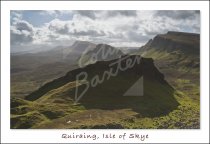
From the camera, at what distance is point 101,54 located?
1529cm

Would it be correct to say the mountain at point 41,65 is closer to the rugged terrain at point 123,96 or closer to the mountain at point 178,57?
the rugged terrain at point 123,96

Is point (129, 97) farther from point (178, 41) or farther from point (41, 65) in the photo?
point (41, 65)

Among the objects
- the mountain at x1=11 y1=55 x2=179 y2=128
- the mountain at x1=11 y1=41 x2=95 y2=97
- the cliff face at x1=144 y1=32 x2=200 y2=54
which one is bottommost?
the mountain at x1=11 y1=55 x2=179 y2=128

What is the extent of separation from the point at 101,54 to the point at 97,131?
2.71 m

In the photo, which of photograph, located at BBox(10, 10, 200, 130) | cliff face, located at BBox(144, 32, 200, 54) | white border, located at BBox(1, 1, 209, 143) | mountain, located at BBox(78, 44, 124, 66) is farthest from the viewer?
mountain, located at BBox(78, 44, 124, 66)

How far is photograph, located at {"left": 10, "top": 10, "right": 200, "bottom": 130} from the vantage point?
14750 millimetres

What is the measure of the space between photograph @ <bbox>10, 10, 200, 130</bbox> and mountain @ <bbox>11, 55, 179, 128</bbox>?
0.11 feet

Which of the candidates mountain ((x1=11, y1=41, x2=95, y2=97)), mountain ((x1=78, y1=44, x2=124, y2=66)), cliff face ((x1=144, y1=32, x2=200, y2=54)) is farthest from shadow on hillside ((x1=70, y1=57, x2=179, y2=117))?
mountain ((x1=11, y1=41, x2=95, y2=97))

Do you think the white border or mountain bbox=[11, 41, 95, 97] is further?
mountain bbox=[11, 41, 95, 97]

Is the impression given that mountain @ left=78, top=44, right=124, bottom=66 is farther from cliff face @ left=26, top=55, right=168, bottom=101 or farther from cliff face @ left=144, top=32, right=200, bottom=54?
cliff face @ left=144, top=32, right=200, bottom=54

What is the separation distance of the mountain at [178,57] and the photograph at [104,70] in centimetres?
3

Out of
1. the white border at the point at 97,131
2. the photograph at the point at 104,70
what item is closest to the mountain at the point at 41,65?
the photograph at the point at 104,70

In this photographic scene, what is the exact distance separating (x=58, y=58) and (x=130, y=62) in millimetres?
2541

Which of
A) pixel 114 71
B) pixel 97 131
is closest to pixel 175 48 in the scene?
pixel 114 71
